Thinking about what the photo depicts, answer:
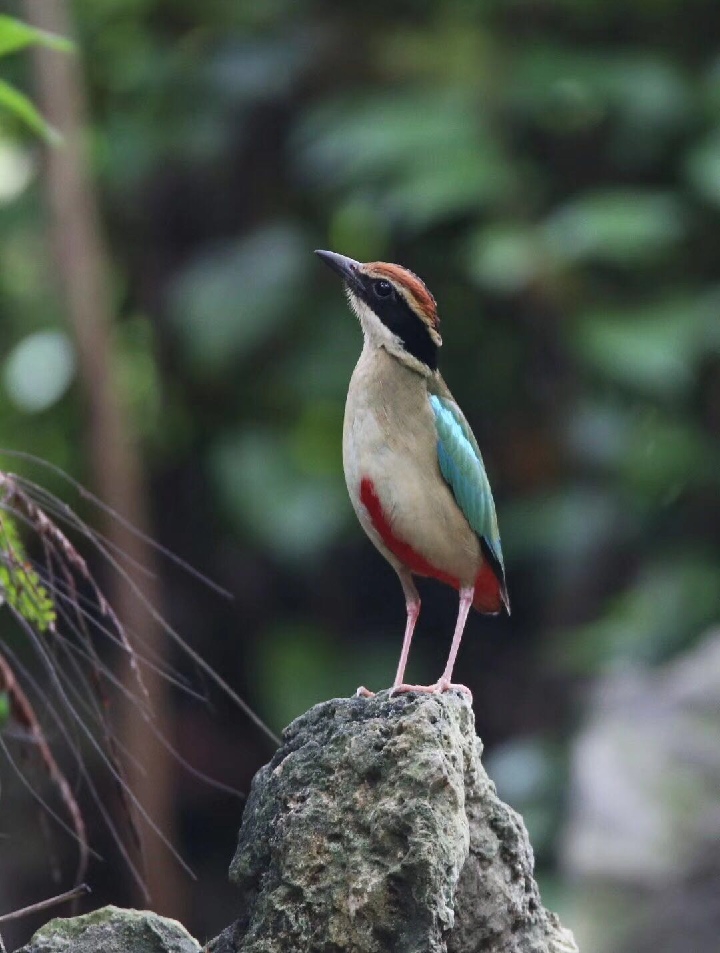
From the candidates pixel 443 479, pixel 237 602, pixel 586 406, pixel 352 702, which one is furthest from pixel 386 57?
pixel 352 702

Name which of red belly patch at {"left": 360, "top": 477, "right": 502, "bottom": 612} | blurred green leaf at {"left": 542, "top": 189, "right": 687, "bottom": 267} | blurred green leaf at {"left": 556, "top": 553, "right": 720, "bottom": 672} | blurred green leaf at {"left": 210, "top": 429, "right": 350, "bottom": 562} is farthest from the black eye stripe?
blurred green leaf at {"left": 210, "top": 429, "right": 350, "bottom": 562}

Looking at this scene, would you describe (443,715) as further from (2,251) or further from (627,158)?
(2,251)

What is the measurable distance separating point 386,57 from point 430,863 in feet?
25.7

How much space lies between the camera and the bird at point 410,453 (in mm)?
3629

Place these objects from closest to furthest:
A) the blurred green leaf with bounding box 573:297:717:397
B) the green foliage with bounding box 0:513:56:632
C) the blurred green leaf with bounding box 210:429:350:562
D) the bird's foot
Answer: the green foliage with bounding box 0:513:56:632 < the bird's foot < the blurred green leaf with bounding box 573:297:717:397 < the blurred green leaf with bounding box 210:429:350:562

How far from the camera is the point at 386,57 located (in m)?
9.66

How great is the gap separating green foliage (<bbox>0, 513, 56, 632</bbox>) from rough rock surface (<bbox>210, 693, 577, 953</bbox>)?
20.1 inches

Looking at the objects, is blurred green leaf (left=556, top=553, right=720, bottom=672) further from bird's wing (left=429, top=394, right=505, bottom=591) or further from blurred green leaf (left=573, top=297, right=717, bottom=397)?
bird's wing (left=429, top=394, right=505, bottom=591)

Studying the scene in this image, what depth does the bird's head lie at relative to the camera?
12.5 feet

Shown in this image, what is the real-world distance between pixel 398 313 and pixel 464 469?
1.36 feet

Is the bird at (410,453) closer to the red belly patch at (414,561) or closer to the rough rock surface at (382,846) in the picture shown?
the red belly patch at (414,561)

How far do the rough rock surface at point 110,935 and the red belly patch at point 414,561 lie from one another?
1.20 m

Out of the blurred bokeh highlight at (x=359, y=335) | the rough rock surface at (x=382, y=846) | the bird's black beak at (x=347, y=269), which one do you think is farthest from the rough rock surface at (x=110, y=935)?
the blurred bokeh highlight at (x=359, y=335)

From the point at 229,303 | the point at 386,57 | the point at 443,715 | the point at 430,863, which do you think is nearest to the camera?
the point at 430,863
